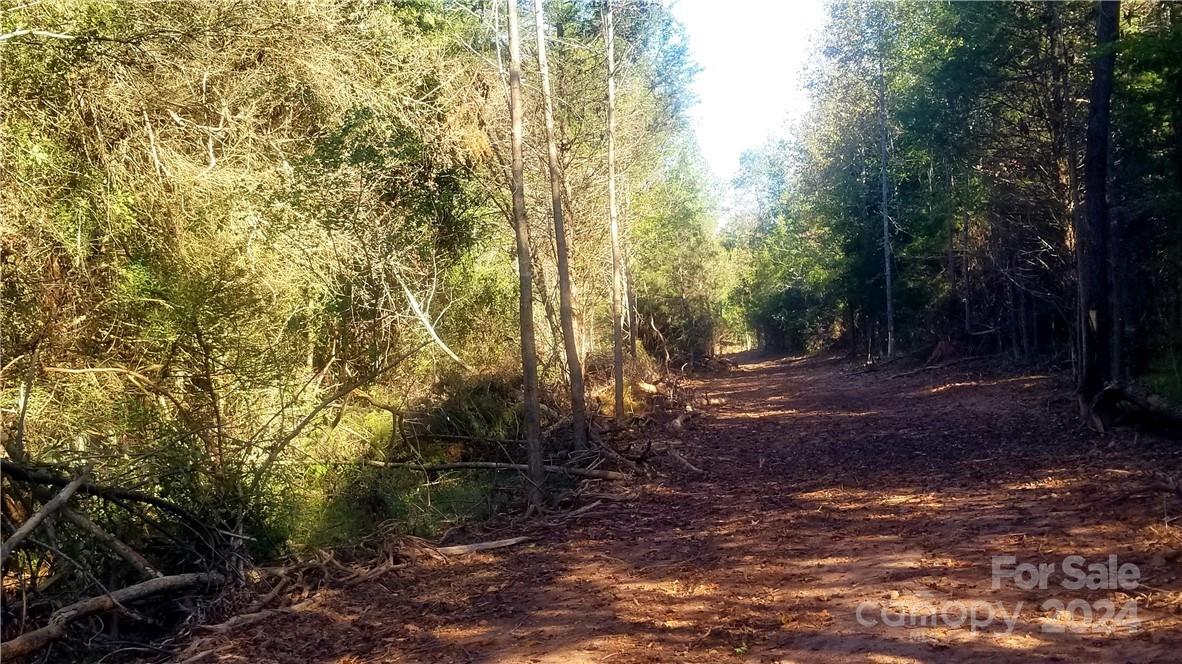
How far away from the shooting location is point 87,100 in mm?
11078

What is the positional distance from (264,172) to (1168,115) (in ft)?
46.2

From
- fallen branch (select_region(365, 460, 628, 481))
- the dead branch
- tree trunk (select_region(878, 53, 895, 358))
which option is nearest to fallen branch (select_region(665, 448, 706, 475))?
fallen branch (select_region(365, 460, 628, 481))

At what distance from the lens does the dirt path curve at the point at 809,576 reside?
523cm

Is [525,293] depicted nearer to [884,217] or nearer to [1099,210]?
[1099,210]

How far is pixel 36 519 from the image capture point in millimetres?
6277

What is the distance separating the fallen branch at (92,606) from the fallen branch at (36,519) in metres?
0.61

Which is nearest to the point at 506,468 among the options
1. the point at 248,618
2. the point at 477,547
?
the point at 477,547

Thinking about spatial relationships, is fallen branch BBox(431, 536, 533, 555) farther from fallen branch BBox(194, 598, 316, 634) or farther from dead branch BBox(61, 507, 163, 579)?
dead branch BBox(61, 507, 163, 579)

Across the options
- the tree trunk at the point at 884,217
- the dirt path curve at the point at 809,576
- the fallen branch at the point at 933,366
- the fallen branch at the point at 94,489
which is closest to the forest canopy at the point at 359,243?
the fallen branch at the point at 94,489

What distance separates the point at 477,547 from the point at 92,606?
11.8ft

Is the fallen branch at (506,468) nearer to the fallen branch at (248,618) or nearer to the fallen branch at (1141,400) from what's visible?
the fallen branch at (248,618)

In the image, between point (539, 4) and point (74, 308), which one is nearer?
point (74, 308)

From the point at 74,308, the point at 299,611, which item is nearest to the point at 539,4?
the point at 74,308

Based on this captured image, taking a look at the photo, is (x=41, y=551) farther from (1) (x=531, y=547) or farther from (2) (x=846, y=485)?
(2) (x=846, y=485)
